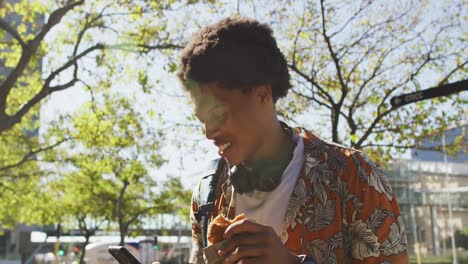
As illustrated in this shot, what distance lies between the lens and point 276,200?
169 cm

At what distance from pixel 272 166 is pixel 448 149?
44.9 feet

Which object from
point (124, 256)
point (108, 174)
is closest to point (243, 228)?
point (124, 256)

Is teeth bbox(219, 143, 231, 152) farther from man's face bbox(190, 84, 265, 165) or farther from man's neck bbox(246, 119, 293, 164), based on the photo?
man's neck bbox(246, 119, 293, 164)

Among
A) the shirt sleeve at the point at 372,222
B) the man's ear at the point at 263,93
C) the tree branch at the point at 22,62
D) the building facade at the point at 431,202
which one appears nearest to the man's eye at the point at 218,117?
the man's ear at the point at 263,93

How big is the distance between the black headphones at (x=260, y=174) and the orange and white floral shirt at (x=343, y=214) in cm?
7

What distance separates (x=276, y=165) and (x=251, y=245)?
0.49m

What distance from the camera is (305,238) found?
1573 millimetres

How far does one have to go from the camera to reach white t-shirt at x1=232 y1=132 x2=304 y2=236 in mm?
1667

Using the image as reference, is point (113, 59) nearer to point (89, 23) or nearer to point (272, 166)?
point (89, 23)

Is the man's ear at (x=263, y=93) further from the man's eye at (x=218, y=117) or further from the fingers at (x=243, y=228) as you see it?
the fingers at (x=243, y=228)

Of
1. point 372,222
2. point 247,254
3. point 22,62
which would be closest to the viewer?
point 247,254

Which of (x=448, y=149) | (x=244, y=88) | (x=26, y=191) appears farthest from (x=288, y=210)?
(x=26, y=191)

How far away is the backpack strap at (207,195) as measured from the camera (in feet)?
6.09

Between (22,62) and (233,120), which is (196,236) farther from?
(22,62)
